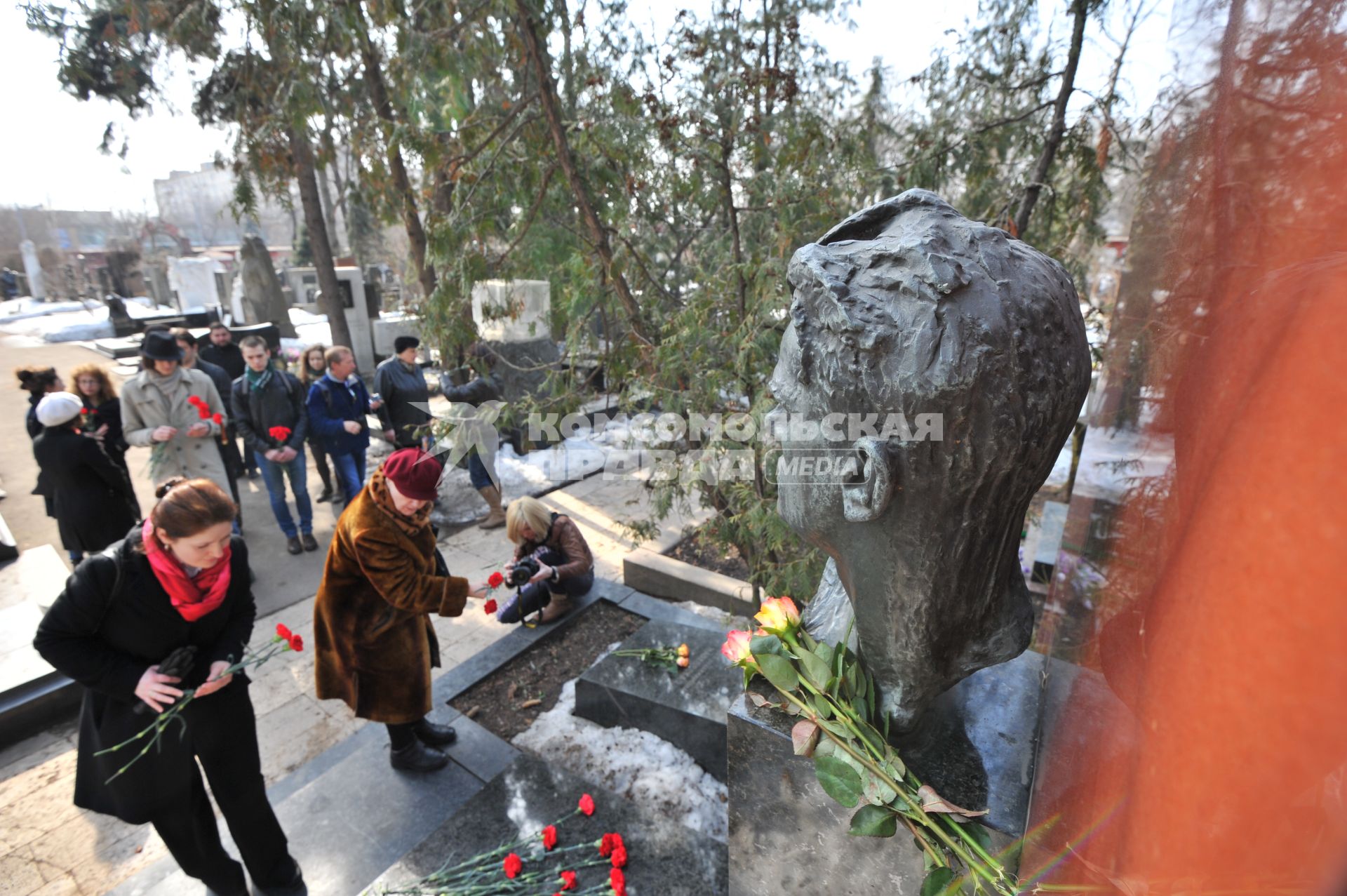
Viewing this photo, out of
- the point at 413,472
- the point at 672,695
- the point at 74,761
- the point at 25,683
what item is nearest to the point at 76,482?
the point at 25,683

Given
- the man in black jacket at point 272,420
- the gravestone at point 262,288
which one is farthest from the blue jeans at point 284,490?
the gravestone at point 262,288

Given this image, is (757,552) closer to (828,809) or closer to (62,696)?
(828,809)

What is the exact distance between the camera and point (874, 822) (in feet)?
3.77

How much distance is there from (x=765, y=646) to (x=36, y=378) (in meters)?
5.77

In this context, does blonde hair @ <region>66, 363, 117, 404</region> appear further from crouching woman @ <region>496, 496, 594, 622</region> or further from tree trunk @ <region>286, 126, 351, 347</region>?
tree trunk @ <region>286, 126, 351, 347</region>

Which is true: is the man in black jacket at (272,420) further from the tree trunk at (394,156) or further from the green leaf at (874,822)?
the green leaf at (874,822)

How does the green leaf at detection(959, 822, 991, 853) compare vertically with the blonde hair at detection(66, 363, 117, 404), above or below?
below

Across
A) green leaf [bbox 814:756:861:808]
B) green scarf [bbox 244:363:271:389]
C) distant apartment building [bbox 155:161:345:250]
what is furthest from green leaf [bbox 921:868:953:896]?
distant apartment building [bbox 155:161:345:250]

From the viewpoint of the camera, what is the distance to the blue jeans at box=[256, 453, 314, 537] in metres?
5.41

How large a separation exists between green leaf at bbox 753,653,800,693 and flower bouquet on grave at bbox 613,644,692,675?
1.97 metres

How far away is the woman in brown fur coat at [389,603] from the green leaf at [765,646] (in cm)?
164

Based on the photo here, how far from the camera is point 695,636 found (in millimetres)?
3461

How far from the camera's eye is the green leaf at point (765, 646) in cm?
137

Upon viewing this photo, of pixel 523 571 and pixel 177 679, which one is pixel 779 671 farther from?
pixel 523 571
